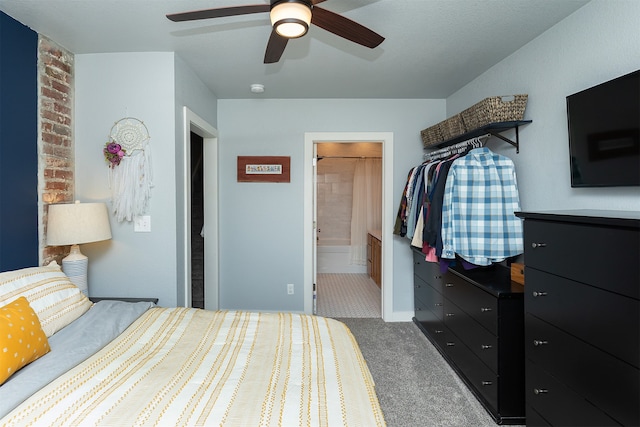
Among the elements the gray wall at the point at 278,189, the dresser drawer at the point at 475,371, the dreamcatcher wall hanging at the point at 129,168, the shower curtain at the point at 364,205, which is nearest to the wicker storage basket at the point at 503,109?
the gray wall at the point at 278,189

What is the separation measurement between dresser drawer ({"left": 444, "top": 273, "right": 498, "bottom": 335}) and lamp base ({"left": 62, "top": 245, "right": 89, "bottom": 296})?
8.80ft

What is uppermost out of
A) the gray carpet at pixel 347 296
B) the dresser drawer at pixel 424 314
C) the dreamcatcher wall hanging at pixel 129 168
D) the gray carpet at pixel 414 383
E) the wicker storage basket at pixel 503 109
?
the wicker storage basket at pixel 503 109

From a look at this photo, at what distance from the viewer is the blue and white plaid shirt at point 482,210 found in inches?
92.2

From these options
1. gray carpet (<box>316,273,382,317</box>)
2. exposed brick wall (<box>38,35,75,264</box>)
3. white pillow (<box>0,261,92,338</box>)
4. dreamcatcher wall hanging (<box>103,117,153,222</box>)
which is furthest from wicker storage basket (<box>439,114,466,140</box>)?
exposed brick wall (<box>38,35,75,264</box>)

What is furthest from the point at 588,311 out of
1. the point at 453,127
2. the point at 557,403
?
the point at 453,127

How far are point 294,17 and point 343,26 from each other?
0.29 metres

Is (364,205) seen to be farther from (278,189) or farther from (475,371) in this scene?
(475,371)

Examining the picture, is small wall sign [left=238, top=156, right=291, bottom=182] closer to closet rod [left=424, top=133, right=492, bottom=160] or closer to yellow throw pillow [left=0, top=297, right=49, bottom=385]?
closet rod [left=424, top=133, right=492, bottom=160]

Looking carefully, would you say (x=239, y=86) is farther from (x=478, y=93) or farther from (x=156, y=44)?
(x=478, y=93)

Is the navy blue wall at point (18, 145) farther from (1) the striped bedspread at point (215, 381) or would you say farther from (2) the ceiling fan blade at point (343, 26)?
(2) the ceiling fan blade at point (343, 26)

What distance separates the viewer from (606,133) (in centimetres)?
167

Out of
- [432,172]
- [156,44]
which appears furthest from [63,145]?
[432,172]

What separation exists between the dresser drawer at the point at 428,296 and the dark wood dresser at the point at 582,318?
123cm

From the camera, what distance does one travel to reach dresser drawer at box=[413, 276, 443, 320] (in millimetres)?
3033
